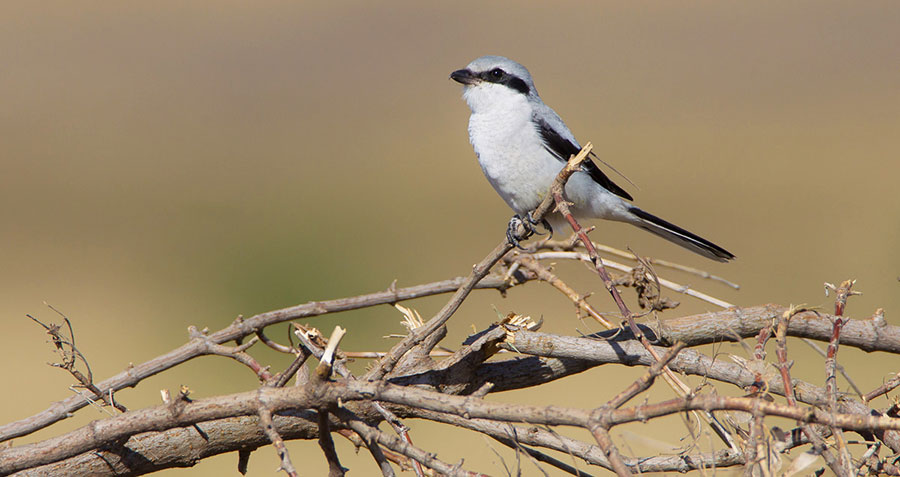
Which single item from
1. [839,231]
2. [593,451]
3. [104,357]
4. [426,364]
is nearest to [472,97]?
[426,364]

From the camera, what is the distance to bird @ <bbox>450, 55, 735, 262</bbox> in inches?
124

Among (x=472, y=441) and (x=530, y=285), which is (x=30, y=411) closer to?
(x=472, y=441)

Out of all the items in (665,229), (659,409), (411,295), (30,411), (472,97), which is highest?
(30,411)

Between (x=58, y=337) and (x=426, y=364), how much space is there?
2.67 ft

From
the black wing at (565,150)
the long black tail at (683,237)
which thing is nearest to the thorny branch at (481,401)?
the long black tail at (683,237)

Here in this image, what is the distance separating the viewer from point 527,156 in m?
3.18

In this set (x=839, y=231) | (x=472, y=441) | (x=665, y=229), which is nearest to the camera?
(x=665, y=229)

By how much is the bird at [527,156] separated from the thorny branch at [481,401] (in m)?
1.08

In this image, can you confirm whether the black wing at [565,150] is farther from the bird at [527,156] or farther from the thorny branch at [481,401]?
the thorny branch at [481,401]

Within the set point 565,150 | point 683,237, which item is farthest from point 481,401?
point 565,150

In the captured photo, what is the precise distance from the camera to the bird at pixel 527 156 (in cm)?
316

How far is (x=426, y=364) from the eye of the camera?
1.92 metres

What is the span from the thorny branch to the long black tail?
1011 millimetres

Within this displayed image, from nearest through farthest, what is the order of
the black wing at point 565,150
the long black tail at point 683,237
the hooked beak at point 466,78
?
1. the long black tail at point 683,237
2. the black wing at point 565,150
3. the hooked beak at point 466,78
